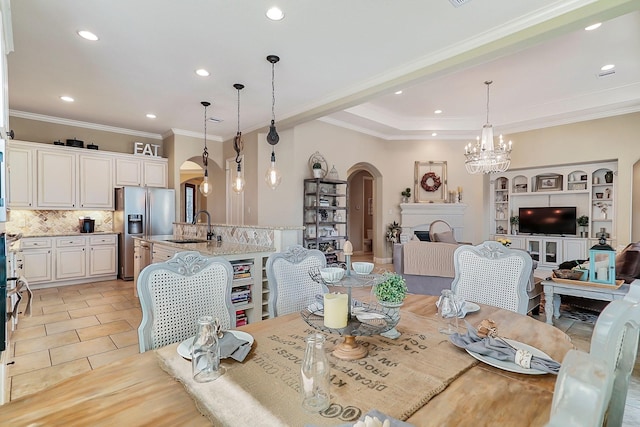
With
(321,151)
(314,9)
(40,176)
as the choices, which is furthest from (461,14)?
(40,176)

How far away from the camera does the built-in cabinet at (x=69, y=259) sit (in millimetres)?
5102

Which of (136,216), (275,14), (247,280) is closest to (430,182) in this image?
(247,280)

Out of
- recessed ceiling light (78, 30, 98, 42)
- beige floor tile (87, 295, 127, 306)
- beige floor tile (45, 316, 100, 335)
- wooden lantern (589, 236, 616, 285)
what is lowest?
beige floor tile (45, 316, 100, 335)

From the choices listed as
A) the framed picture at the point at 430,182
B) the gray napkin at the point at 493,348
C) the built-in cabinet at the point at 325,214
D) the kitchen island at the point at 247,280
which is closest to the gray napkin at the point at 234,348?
the gray napkin at the point at 493,348

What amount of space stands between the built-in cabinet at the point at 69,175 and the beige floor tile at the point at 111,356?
3.81 meters

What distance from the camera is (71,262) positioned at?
5.47 m

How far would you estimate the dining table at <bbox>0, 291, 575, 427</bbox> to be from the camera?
32.7 inches

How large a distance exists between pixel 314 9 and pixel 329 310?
2.47 metres

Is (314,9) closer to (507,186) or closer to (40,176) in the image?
(40,176)

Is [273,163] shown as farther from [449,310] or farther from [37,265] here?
[37,265]

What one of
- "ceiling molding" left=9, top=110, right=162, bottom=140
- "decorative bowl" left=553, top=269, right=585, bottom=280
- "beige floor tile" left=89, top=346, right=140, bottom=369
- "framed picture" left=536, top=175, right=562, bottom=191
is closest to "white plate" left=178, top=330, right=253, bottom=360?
"beige floor tile" left=89, top=346, right=140, bottom=369

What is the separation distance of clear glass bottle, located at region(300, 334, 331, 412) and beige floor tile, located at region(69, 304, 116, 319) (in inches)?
169

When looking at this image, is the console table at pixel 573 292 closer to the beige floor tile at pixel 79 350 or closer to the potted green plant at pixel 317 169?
the potted green plant at pixel 317 169

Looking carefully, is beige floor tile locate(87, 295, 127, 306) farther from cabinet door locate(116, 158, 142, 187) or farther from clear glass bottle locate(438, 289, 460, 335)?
clear glass bottle locate(438, 289, 460, 335)
